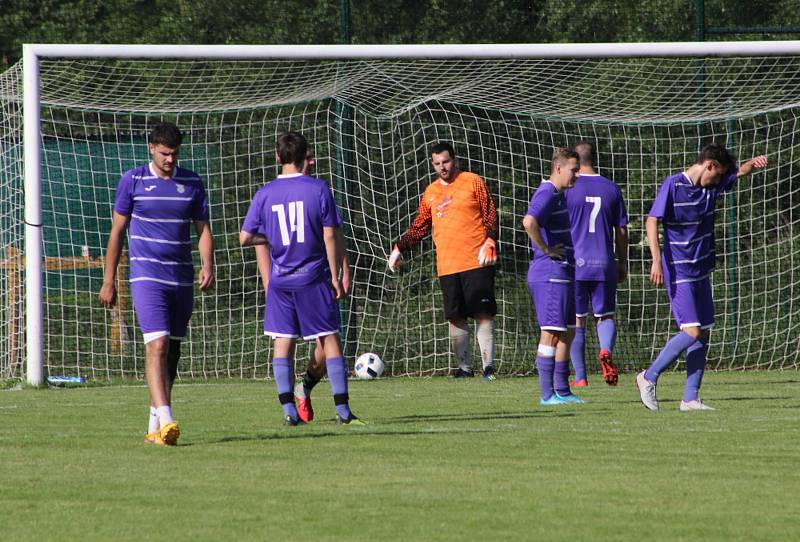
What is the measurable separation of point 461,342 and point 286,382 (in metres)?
5.25

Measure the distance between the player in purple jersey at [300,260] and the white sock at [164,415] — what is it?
3.79 feet

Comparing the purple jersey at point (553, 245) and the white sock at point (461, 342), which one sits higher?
the purple jersey at point (553, 245)

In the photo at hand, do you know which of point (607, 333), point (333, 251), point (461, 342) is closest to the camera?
point (333, 251)

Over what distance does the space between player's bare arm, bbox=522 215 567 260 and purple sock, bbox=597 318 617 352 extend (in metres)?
2.22

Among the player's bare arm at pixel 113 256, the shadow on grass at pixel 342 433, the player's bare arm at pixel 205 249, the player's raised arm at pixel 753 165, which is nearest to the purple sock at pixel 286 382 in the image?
the shadow on grass at pixel 342 433

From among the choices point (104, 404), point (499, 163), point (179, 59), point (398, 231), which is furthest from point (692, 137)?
point (104, 404)

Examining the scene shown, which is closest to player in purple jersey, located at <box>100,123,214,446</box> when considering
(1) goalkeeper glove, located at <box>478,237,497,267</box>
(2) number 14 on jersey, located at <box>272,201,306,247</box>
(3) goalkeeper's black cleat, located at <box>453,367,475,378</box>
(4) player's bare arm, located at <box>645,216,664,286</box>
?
(2) number 14 on jersey, located at <box>272,201,306,247</box>

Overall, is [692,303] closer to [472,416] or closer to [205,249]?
A: [472,416]

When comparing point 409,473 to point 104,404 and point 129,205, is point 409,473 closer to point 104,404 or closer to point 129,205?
point 129,205

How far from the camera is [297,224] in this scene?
894 centimetres

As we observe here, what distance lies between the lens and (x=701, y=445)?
780 centimetres

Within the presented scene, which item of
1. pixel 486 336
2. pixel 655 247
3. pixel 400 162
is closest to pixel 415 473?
pixel 655 247

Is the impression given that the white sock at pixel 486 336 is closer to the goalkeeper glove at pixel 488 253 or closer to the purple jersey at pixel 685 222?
the goalkeeper glove at pixel 488 253

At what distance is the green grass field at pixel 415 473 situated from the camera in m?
5.46
